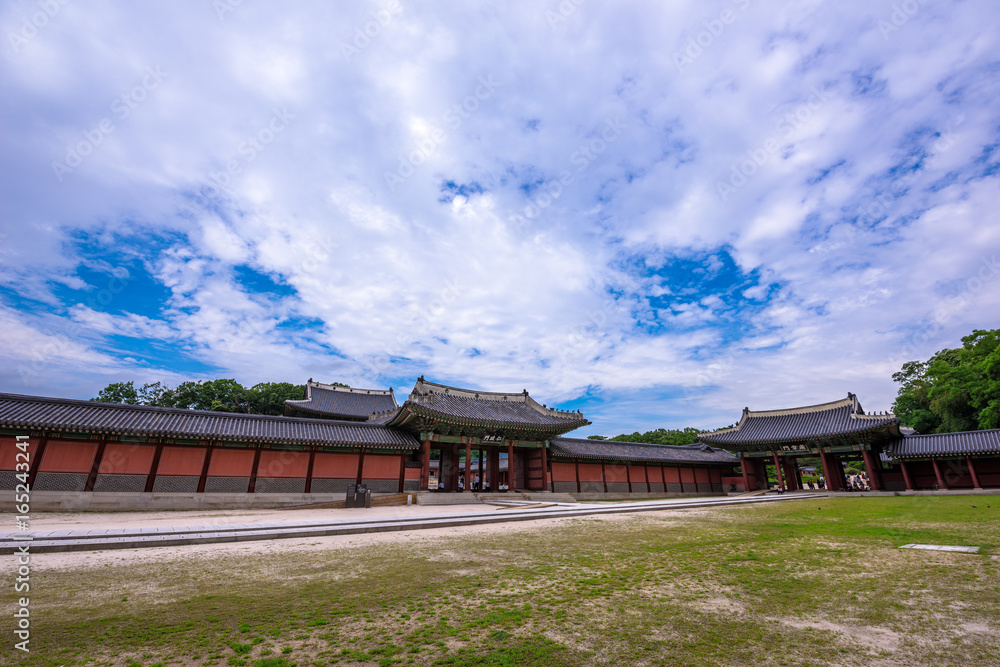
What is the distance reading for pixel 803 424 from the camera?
34.9 metres

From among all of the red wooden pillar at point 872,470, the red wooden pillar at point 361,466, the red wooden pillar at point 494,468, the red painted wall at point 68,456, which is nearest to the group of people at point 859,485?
the red wooden pillar at point 872,470

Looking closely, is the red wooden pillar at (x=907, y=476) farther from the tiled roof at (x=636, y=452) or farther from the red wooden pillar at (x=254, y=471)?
the red wooden pillar at (x=254, y=471)

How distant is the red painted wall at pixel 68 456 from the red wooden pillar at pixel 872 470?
151 ft

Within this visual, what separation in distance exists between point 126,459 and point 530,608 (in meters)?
22.7

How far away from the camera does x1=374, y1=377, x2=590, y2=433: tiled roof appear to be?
25.9m

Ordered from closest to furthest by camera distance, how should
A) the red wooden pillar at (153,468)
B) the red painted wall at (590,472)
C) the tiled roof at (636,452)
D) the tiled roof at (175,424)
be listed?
1. the tiled roof at (175,424)
2. the red wooden pillar at (153,468)
3. the red painted wall at (590,472)
4. the tiled roof at (636,452)

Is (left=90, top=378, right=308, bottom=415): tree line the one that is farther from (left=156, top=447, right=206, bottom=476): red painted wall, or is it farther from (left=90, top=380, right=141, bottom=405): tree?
(left=156, top=447, right=206, bottom=476): red painted wall

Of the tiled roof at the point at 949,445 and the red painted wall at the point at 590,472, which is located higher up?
the tiled roof at the point at 949,445

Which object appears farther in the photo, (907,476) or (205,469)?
(907,476)

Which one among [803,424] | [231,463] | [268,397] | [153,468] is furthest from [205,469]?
[803,424]

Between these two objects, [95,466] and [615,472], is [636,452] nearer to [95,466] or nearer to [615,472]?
[615,472]

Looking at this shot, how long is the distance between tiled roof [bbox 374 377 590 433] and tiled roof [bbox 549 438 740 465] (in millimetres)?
2347

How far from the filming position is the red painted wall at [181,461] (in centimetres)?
2020

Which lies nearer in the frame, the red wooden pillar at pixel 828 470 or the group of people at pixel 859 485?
the red wooden pillar at pixel 828 470
